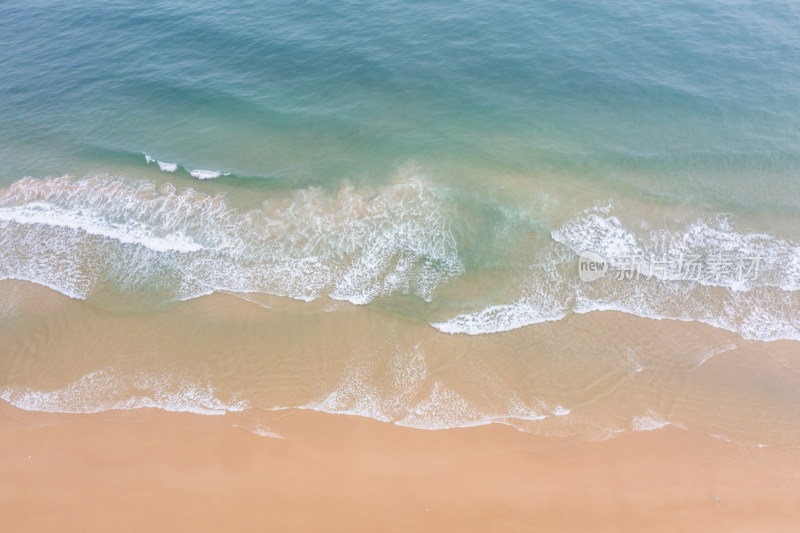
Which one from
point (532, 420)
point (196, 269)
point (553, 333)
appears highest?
point (196, 269)

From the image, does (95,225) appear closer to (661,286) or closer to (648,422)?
(648,422)

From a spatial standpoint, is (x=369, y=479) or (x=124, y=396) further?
(x=124, y=396)

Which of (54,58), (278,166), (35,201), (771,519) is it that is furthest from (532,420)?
(54,58)

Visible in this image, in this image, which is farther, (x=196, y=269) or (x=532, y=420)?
(x=196, y=269)

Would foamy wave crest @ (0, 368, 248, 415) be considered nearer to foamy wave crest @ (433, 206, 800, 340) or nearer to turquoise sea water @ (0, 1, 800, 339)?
turquoise sea water @ (0, 1, 800, 339)

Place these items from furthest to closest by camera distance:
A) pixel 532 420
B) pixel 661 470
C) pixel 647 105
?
pixel 647 105 < pixel 532 420 < pixel 661 470

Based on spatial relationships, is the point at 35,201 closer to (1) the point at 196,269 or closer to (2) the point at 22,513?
(1) the point at 196,269

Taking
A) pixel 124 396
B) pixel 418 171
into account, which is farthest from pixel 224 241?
pixel 418 171

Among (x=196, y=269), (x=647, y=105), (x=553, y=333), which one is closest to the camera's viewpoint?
(x=553, y=333)

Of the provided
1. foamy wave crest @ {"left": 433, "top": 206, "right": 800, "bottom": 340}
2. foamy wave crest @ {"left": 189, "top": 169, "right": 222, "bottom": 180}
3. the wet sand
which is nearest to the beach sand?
the wet sand
